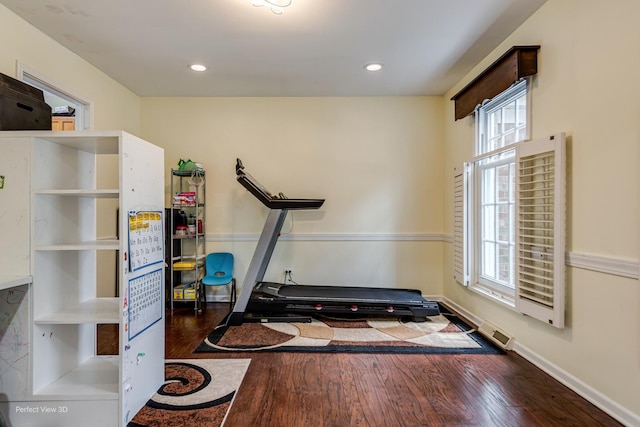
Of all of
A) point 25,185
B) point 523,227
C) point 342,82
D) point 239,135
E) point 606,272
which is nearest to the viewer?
point 25,185

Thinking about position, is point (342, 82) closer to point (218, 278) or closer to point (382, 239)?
point (382, 239)

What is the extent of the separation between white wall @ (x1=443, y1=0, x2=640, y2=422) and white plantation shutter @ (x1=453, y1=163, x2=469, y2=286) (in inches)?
38.8

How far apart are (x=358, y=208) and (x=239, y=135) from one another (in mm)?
1800

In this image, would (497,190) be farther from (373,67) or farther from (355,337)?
(355,337)

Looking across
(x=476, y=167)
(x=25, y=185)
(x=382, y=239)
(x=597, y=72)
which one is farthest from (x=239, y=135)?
(x=597, y=72)

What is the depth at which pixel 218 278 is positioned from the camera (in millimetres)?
3721

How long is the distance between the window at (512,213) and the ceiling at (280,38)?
652 millimetres

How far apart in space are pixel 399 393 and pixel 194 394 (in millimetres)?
1305

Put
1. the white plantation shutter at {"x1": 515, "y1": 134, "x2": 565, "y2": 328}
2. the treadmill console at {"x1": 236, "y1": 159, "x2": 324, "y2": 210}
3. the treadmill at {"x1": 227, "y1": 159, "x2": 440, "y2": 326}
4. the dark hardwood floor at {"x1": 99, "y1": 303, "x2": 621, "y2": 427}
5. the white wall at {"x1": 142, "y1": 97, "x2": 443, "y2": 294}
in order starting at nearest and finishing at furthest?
the dark hardwood floor at {"x1": 99, "y1": 303, "x2": 621, "y2": 427} → the white plantation shutter at {"x1": 515, "y1": 134, "x2": 565, "y2": 328} → the treadmill console at {"x1": 236, "y1": 159, "x2": 324, "y2": 210} → the treadmill at {"x1": 227, "y1": 159, "x2": 440, "y2": 326} → the white wall at {"x1": 142, "y1": 97, "x2": 443, "y2": 294}

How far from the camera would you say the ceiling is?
227 centimetres

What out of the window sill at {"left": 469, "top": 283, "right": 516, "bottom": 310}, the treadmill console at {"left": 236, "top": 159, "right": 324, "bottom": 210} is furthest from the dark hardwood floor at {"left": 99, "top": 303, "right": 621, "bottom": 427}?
the treadmill console at {"left": 236, "top": 159, "right": 324, "bottom": 210}

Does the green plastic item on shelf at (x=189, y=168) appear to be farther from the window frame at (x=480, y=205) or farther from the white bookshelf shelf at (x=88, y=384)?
the window frame at (x=480, y=205)

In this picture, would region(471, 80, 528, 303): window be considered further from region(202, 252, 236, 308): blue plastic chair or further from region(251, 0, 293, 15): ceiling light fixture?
region(202, 252, 236, 308): blue plastic chair

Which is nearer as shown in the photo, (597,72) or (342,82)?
(597,72)
